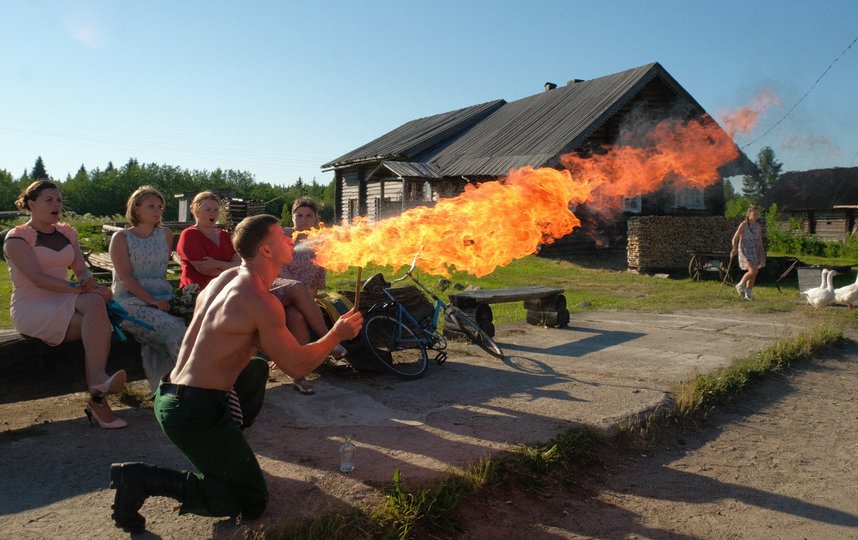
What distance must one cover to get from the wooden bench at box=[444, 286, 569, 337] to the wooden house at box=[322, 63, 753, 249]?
9136 mm

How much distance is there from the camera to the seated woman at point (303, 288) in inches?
225

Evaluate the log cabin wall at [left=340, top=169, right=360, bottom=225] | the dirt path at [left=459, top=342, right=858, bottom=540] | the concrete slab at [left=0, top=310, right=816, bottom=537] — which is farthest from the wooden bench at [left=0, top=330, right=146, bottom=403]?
the log cabin wall at [left=340, top=169, right=360, bottom=225]

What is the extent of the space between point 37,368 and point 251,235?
2772mm

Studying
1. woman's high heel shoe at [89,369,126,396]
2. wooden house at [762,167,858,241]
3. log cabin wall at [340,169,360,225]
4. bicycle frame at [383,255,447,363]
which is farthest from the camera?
wooden house at [762,167,858,241]

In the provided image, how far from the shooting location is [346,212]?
32844mm

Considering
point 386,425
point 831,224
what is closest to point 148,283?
point 386,425

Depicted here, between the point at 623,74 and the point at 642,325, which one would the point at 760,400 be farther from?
the point at 623,74

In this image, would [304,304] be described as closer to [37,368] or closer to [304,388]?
[304,388]

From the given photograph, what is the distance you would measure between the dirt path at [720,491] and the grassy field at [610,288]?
533cm

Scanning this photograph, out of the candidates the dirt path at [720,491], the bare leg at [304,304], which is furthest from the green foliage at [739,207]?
the bare leg at [304,304]

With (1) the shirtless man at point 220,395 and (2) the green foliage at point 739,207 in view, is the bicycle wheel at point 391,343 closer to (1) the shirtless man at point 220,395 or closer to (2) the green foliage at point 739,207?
(1) the shirtless man at point 220,395

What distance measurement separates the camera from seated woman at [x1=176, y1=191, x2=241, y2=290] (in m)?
6.03

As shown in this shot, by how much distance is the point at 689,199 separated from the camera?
2391 cm

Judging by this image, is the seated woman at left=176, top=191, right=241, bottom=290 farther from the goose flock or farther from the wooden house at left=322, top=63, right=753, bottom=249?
the wooden house at left=322, top=63, right=753, bottom=249
